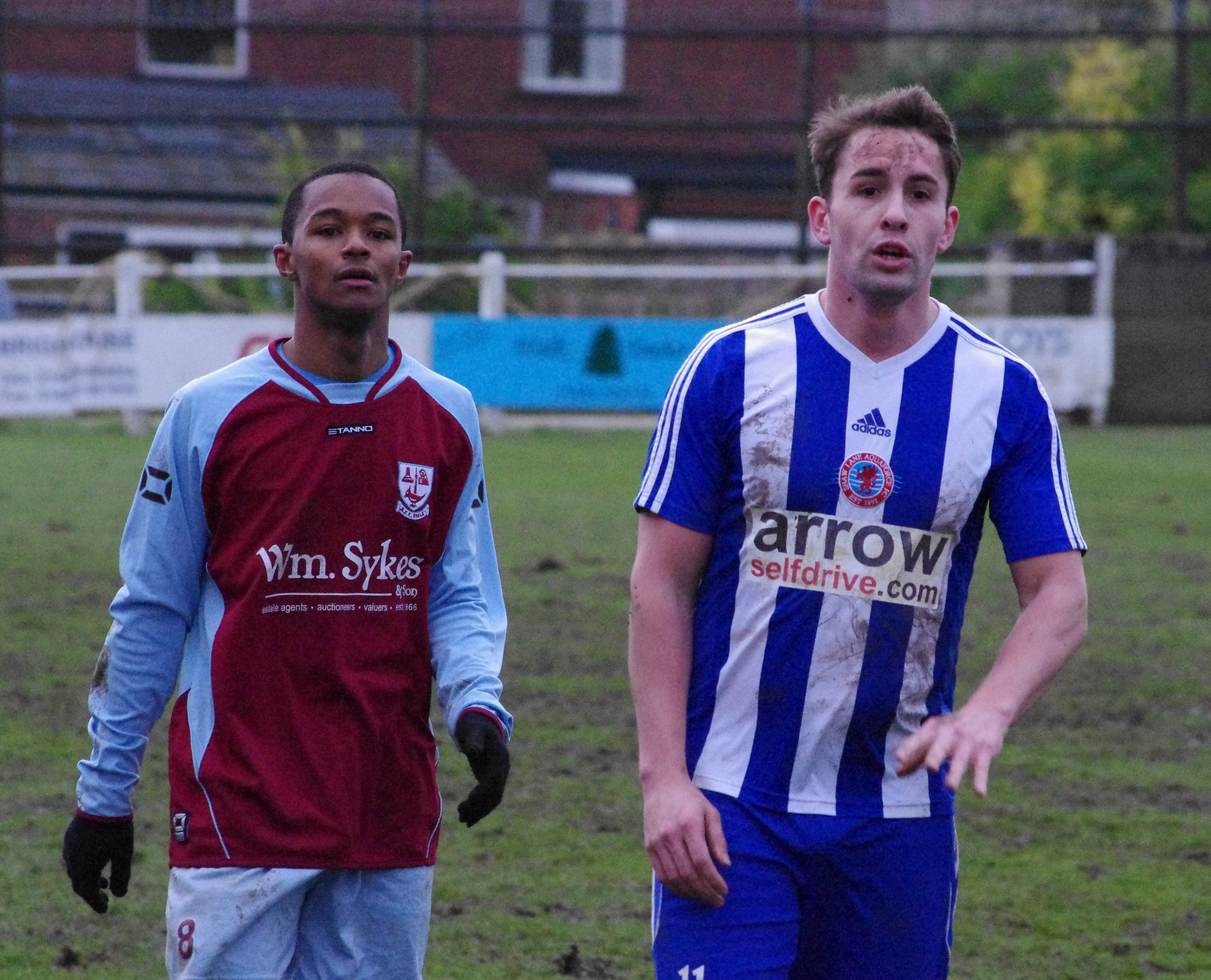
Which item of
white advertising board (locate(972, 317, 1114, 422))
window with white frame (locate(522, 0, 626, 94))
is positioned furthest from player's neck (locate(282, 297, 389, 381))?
window with white frame (locate(522, 0, 626, 94))

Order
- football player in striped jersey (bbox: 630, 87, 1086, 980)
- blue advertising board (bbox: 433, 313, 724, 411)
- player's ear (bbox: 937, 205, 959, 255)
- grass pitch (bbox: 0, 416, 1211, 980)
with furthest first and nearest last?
1. blue advertising board (bbox: 433, 313, 724, 411)
2. grass pitch (bbox: 0, 416, 1211, 980)
3. player's ear (bbox: 937, 205, 959, 255)
4. football player in striped jersey (bbox: 630, 87, 1086, 980)

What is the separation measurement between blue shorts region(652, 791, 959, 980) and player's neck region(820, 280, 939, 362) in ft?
2.50

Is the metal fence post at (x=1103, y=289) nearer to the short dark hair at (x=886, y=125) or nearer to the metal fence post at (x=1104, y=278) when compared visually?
the metal fence post at (x=1104, y=278)

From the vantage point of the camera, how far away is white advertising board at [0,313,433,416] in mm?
17125

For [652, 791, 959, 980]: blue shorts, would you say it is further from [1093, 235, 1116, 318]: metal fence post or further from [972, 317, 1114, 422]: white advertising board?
[1093, 235, 1116, 318]: metal fence post

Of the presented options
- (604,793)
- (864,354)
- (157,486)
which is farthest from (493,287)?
(864,354)

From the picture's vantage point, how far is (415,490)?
3213 mm

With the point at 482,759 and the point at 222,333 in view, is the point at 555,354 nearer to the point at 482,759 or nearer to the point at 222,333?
the point at 222,333

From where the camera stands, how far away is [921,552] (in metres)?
2.88

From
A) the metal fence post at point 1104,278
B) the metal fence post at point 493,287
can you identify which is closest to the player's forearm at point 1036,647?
the metal fence post at point 493,287

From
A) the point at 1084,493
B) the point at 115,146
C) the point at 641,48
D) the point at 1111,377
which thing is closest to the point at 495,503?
the point at 1084,493

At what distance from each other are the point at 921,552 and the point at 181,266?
1546 cm

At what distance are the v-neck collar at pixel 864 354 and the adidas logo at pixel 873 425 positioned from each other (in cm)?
7

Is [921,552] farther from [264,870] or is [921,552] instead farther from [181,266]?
[181,266]
